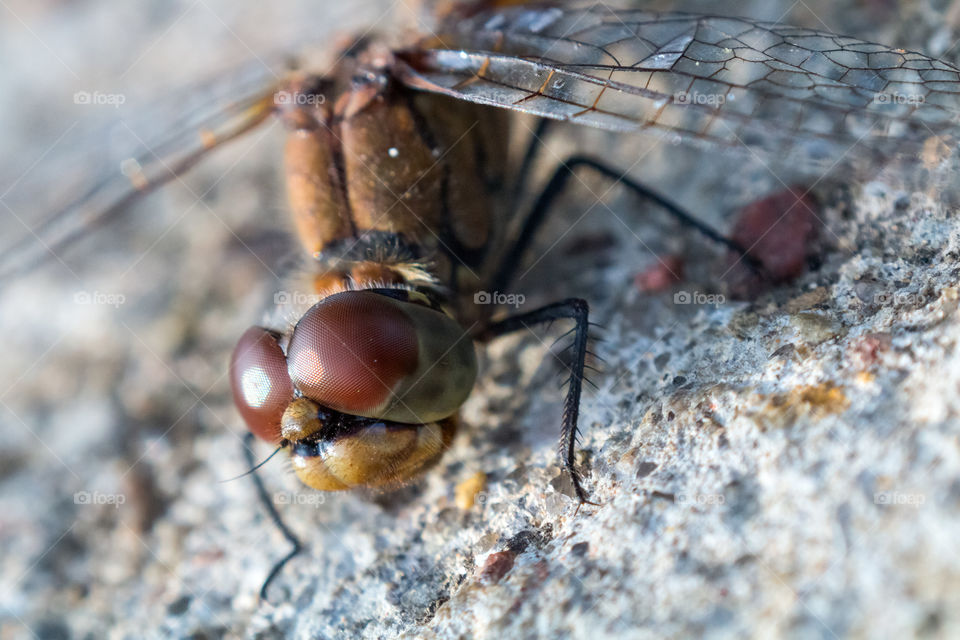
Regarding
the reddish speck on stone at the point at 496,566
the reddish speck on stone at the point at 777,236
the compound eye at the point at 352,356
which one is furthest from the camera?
the reddish speck on stone at the point at 777,236

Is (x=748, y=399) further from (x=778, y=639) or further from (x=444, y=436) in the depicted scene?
(x=444, y=436)

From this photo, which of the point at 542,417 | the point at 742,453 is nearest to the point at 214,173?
the point at 542,417

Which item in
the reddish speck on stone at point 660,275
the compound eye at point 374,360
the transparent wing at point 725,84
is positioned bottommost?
the reddish speck on stone at point 660,275

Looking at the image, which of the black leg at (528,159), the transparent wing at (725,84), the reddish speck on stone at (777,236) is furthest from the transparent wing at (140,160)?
the reddish speck on stone at (777,236)

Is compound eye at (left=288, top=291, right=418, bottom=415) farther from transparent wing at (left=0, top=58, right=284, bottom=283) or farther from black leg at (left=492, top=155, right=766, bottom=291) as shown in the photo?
transparent wing at (left=0, top=58, right=284, bottom=283)

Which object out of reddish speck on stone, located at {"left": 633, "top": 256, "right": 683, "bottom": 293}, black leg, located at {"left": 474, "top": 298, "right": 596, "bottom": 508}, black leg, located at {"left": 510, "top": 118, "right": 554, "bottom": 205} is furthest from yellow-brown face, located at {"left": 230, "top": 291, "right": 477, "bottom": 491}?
black leg, located at {"left": 510, "top": 118, "right": 554, "bottom": 205}

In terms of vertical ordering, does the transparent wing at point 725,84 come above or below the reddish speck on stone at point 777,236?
above

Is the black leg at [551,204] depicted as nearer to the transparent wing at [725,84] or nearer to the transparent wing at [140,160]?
the transparent wing at [725,84]
